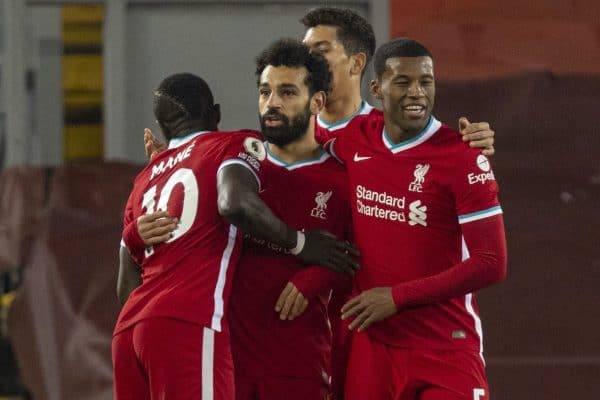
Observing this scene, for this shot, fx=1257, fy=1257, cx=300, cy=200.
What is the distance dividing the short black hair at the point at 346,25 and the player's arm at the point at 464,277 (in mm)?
1210

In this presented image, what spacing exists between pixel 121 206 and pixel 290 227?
10.5ft

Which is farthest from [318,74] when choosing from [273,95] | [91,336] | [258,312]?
[91,336]

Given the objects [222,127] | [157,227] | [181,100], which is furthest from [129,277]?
[222,127]

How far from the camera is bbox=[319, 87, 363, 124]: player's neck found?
4660 mm

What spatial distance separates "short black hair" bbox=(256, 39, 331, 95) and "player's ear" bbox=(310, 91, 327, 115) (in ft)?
0.05

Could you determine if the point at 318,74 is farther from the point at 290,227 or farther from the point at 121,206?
the point at 121,206

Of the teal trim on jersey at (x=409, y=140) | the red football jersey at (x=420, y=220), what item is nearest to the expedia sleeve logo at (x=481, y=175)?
the red football jersey at (x=420, y=220)

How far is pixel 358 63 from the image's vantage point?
4816 millimetres

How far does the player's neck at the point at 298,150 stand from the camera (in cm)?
422

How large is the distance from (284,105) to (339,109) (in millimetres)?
542

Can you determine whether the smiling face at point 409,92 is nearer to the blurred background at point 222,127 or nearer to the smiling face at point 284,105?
the smiling face at point 284,105

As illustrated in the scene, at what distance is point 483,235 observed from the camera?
3.83 metres

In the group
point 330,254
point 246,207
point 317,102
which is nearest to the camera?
point 246,207

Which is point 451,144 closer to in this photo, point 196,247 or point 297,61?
point 297,61
